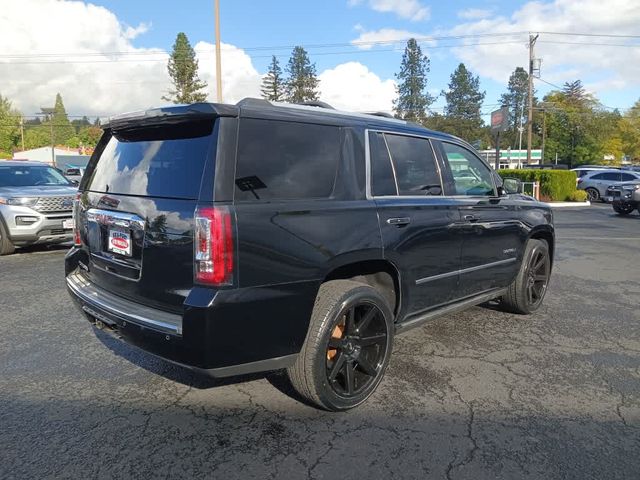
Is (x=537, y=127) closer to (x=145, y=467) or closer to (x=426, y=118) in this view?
(x=426, y=118)

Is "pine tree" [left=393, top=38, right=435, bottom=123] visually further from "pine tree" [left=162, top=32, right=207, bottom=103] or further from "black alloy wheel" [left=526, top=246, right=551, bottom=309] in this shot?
"black alloy wheel" [left=526, top=246, right=551, bottom=309]

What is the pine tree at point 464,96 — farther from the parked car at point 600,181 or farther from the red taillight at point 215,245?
the red taillight at point 215,245

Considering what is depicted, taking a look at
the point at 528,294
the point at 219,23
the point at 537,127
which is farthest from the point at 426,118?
the point at 528,294

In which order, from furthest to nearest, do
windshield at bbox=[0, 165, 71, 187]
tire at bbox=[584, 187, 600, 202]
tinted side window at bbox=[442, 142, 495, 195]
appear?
tire at bbox=[584, 187, 600, 202] < windshield at bbox=[0, 165, 71, 187] < tinted side window at bbox=[442, 142, 495, 195]

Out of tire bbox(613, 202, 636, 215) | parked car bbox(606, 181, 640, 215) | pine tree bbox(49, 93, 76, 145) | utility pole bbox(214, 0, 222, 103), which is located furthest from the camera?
pine tree bbox(49, 93, 76, 145)

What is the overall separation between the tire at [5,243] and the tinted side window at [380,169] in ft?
24.2

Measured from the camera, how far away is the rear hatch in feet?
8.86

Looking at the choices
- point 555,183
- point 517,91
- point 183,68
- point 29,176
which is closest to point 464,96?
point 517,91

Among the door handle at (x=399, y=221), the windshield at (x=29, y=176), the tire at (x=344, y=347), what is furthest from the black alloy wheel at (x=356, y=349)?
the windshield at (x=29, y=176)

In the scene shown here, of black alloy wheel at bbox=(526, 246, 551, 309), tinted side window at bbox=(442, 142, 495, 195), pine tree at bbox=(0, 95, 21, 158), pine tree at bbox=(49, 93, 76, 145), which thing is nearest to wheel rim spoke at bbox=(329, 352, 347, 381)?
tinted side window at bbox=(442, 142, 495, 195)

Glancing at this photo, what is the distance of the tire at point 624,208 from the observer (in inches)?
670

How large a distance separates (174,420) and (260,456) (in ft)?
2.27

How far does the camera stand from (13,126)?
289ft

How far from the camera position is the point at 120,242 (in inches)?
121
